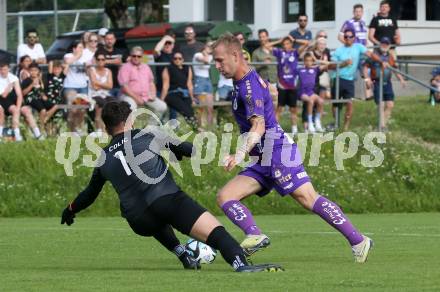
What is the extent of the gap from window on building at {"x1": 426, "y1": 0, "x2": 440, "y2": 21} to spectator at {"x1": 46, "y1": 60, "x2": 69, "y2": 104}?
17317 mm

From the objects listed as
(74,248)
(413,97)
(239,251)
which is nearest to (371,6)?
(413,97)

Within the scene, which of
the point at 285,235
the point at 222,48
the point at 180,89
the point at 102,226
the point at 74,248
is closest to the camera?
the point at 222,48

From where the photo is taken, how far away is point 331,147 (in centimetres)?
2342

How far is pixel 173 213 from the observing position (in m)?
11.3

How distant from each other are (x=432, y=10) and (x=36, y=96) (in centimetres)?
1787

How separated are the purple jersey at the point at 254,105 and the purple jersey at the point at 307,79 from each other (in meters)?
13.2

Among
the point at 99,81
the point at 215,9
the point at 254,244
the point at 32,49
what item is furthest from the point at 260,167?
the point at 215,9

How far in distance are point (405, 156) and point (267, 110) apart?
11.5 m

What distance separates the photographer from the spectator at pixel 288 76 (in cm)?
2519

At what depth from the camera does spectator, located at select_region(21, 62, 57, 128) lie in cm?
2478

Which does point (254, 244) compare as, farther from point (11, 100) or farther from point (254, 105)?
point (11, 100)

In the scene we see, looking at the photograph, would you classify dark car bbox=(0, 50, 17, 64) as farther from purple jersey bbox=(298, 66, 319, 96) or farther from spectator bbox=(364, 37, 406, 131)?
spectator bbox=(364, 37, 406, 131)

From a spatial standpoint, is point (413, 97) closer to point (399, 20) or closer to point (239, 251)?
point (399, 20)

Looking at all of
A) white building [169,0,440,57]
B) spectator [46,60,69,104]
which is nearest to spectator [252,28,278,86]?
spectator [46,60,69,104]
